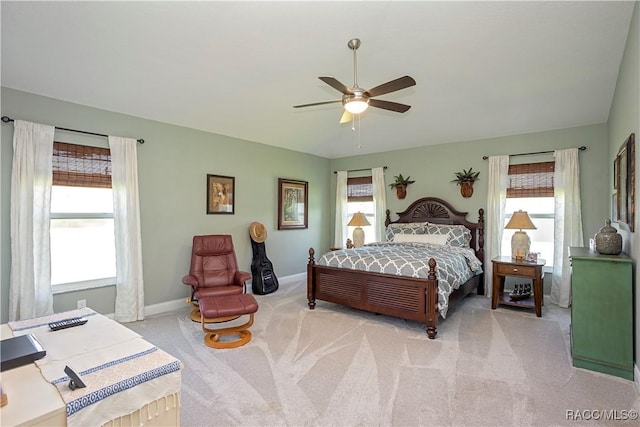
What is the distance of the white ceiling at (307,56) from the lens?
2781mm

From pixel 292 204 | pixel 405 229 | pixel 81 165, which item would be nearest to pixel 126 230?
pixel 81 165

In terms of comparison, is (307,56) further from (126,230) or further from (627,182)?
(627,182)

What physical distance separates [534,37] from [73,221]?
17.6 feet

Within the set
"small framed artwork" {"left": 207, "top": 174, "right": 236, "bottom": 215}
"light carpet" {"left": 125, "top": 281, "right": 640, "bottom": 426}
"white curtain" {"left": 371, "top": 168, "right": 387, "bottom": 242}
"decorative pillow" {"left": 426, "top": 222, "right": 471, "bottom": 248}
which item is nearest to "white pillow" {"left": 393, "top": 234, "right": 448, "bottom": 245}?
"decorative pillow" {"left": 426, "top": 222, "right": 471, "bottom": 248}

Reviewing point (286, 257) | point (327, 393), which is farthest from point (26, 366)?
point (286, 257)

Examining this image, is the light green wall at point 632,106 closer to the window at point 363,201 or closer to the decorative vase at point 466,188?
the decorative vase at point 466,188

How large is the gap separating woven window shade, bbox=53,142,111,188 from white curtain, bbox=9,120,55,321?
12cm

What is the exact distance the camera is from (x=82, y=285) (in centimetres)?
390

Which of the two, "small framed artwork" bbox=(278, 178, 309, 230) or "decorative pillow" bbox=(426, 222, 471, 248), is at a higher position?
"small framed artwork" bbox=(278, 178, 309, 230)

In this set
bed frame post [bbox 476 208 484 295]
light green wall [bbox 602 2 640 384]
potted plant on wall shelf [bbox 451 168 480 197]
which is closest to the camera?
light green wall [bbox 602 2 640 384]

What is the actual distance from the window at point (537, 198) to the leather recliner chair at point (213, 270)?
14.3ft

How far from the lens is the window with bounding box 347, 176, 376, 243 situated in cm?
673

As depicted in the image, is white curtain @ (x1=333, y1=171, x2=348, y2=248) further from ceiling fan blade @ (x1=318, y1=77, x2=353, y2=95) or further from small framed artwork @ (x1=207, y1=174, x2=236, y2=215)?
ceiling fan blade @ (x1=318, y1=77, x2=353, y2=95)

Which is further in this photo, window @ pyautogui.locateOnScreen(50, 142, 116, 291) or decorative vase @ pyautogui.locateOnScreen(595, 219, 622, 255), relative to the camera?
window @ pyautogui.locateOnScreen(50, 142, 116, 291)
